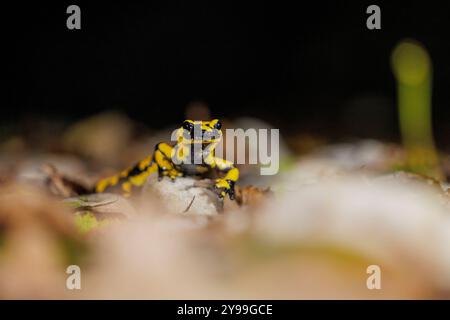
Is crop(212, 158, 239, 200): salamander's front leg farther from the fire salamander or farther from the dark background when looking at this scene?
the dark background

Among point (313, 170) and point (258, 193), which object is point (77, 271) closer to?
point (258, 193)

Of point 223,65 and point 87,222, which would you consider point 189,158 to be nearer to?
point 87,222

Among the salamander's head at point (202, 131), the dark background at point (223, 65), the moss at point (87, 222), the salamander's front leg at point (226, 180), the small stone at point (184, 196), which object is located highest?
the dark background at point (223, 65)

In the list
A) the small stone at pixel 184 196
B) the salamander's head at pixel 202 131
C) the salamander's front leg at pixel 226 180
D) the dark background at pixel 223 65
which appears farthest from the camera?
the dark background at pixel 223 65

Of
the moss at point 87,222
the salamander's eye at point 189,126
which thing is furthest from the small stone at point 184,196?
the salamander's eye at point 189,126

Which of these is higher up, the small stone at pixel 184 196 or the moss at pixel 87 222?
the small stone at pixel 184 196

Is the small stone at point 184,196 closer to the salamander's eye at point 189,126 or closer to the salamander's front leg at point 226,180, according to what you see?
the salamander's front leg at point 226,180
